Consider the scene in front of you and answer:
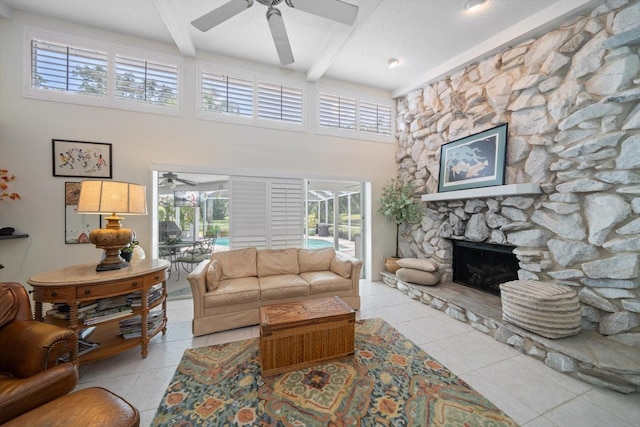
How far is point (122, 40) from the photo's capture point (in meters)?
3.28

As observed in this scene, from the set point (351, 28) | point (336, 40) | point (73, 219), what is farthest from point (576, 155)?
point (73, 219)

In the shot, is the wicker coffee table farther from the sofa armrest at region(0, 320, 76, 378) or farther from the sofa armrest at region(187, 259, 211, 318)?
the sofa armrest at region(0, 320, 76, 378)

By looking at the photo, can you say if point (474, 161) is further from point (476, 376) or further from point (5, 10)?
point (5, 10)

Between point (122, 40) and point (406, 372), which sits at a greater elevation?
point (122, 40)

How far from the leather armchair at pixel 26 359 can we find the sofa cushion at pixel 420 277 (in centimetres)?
374

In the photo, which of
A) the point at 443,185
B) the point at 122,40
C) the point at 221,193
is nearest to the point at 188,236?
the point at 221,193

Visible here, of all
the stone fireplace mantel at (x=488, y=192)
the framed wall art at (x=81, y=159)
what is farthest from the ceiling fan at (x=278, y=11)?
the stone fireplace mantel at (x=488, y=192)

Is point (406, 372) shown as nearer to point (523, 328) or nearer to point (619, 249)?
point (523, 328)

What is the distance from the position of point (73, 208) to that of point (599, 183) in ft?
19.5

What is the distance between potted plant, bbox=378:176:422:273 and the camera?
426cm

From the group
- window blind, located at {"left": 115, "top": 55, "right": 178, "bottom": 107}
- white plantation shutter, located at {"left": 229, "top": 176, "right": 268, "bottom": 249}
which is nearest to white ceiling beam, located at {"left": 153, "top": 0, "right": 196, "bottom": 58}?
window blind, located at {"left": 115, "top": 55, "right": 178, "bottom": 107}

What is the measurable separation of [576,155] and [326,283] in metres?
3.04

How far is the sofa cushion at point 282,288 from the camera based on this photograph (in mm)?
2908

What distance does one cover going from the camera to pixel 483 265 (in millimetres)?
3584
